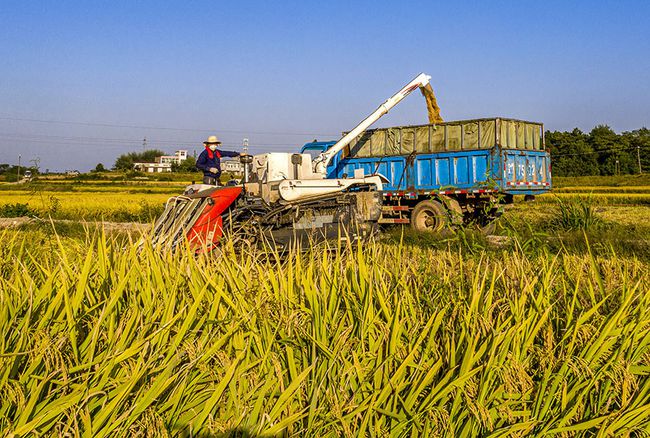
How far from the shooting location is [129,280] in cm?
360


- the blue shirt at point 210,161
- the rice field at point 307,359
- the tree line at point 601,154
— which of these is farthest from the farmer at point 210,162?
the tree line at point 601,154

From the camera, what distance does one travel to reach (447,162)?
16.8 metres

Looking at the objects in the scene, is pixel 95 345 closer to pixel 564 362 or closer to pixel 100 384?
pixel 100 384

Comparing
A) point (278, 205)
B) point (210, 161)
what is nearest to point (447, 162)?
point (210, 161)

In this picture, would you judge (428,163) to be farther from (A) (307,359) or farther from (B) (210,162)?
(A) (307,359)

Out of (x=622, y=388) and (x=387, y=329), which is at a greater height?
(x=387, y=329)

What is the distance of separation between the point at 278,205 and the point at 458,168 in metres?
7.69

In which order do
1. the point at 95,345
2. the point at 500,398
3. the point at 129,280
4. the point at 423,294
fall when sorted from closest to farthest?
1. the point at 95,345
2. the point at 500,398
3. the point at 129,280
4. the point at 423,294

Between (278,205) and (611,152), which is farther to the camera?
(611,152)

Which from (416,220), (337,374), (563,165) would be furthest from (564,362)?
(563,165)

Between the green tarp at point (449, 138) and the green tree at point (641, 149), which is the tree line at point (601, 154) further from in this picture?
the green tarp at point (449, 138)

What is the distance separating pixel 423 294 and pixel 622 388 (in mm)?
1155

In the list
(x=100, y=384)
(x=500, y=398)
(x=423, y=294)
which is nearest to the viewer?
(x=100, y=384)

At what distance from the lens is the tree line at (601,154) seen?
65250mm
